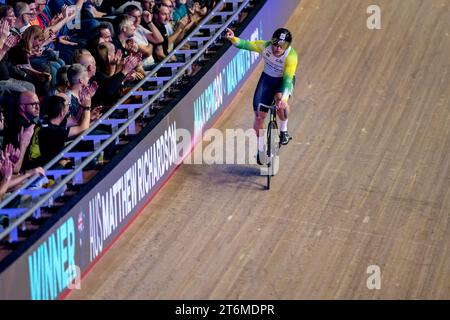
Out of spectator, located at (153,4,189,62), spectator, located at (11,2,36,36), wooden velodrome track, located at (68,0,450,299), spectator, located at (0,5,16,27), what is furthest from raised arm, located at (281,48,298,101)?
spectator, located at (0,5,16,27)

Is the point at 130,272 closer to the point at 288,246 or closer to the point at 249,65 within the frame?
the point at 288,246

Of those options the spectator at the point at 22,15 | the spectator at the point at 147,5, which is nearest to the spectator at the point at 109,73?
the spectator at the point at 22,15

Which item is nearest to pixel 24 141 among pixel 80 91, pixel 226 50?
pixel 80 91

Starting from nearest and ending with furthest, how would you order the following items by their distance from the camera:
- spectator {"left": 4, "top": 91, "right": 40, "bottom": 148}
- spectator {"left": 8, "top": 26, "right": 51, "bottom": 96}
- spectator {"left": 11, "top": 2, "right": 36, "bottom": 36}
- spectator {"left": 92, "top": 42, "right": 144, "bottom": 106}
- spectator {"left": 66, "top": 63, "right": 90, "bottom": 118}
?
spectator {"left": 4, "top": 91, "right": 40, "bottom": 148} → spectator {"left": 66, "top": 63, "right": 90, "bottom": 118} → spectator {"left": 8, "top": 26, "right": 51, "bottom": 96} → spectator {"left": 92, "top": 42, "right": 144, "bottom": 106} → spectator {"left": 11, "top": 2, "right": 36, "bottom": 36}

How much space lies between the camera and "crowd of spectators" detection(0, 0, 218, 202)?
1144cm

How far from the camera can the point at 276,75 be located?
1352 centimetres

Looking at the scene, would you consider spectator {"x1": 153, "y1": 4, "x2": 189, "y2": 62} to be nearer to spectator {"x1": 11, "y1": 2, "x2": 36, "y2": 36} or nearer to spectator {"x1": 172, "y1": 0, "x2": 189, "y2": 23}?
spectator {"x1": 172, "y1": 0, "x2": 189, "y2": 23}

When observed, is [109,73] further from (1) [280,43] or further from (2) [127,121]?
(1) [280,43]

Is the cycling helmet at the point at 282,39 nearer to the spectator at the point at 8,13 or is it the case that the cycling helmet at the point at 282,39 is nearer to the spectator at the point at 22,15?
the spectator at the point at 22,15

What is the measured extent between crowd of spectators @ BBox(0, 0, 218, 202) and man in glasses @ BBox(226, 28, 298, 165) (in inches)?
49.9

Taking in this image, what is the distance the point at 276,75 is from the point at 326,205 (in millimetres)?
1617

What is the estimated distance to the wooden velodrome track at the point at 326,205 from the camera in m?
11.6

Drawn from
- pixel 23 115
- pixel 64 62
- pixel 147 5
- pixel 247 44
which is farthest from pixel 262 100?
pixel 23 115

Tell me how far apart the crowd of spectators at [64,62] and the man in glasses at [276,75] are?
1.27 metres
